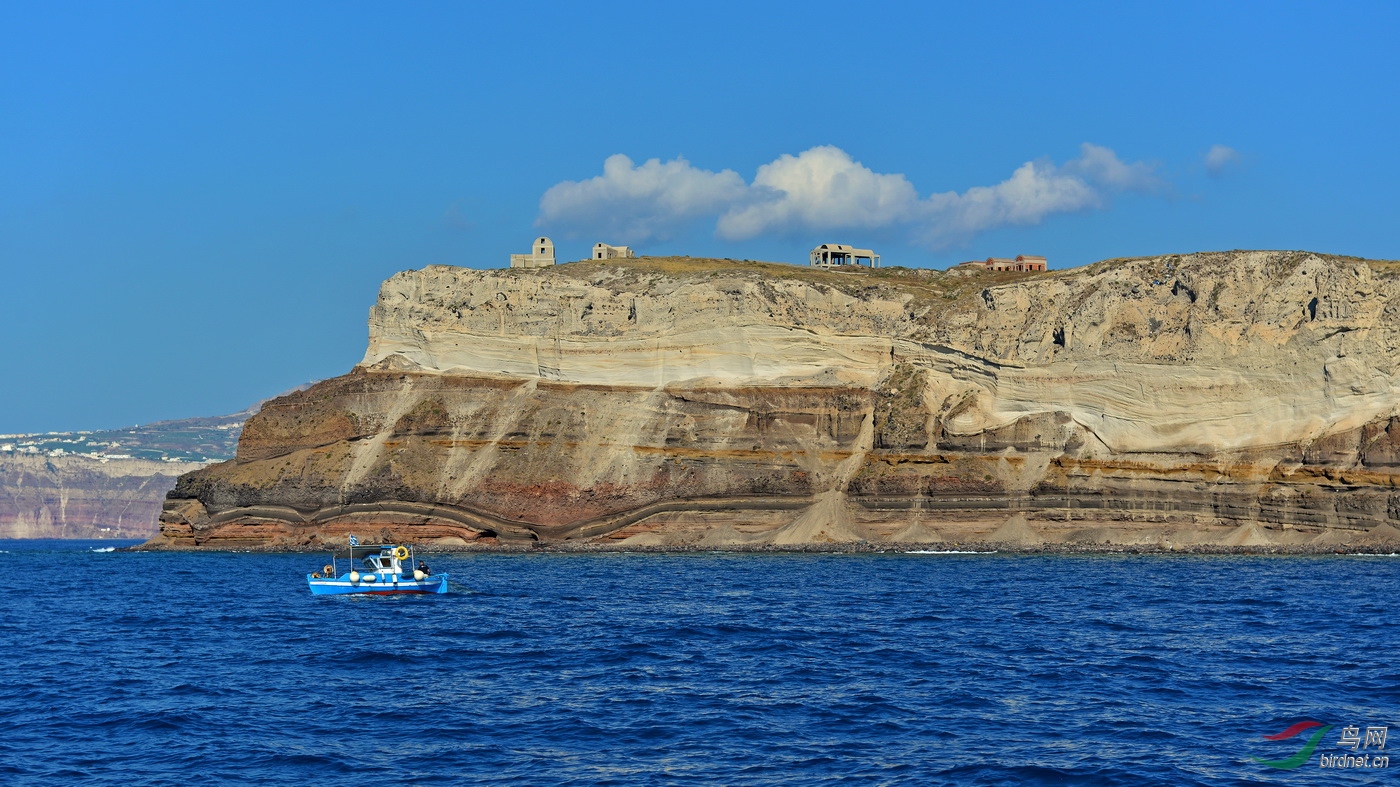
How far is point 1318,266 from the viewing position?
96.8 m

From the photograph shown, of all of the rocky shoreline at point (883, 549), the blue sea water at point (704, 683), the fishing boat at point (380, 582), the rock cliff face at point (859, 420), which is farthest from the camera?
the rock cliff face at point (859, 420)

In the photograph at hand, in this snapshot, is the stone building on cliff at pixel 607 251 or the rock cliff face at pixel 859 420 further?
the stone building on cliff at pixel 607 251

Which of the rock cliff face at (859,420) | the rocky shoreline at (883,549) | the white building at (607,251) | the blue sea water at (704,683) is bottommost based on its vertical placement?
the blue sea water at (704,683)

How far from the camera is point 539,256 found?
128 m

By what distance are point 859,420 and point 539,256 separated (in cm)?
4014

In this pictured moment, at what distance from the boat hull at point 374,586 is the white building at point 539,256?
6855 centimetres

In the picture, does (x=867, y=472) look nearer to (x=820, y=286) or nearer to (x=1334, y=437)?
(x=820, y=286)

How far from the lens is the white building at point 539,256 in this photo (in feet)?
419

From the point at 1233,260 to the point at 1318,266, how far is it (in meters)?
5.75

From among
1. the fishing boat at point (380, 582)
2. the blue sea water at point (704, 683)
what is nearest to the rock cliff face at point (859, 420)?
the blue sea water at point (704, 683)

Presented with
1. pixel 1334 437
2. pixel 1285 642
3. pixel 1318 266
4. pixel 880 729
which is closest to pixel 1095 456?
pixel 1334 437

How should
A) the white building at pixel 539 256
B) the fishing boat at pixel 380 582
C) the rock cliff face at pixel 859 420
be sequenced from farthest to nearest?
the white building at pixel 539 256, the rock cliff face at pixel 859 420, the fishing boat at pixel 380 582

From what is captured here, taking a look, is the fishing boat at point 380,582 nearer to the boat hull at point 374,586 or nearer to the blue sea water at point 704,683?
the boat hull at point 374,586

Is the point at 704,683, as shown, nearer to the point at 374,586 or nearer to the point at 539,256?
the point at 374,586
